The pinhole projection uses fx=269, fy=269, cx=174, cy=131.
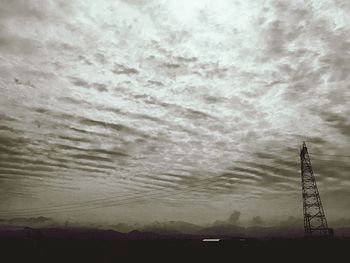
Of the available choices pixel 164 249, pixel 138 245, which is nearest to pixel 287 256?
pixel 164 249

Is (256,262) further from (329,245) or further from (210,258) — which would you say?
(329,245)

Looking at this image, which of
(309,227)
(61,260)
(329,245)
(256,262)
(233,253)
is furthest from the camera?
(309,227)

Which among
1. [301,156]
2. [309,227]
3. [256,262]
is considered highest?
[301,156]

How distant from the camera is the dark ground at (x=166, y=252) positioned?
93.3 ft

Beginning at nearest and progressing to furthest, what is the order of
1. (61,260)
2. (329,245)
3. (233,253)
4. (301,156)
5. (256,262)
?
(61,260), (256,262), (233,253), (329,245), (301,156)

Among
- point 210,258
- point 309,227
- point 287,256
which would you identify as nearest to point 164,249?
point 210,258

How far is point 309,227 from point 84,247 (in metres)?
39.8

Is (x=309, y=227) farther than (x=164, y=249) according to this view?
Yes

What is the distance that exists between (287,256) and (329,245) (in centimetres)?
733

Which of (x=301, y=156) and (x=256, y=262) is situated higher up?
(x=301, y=156)

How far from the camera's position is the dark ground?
28438mm

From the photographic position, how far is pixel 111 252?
3017 cm

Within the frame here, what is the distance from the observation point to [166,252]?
102 feet

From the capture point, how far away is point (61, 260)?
27.6 metres
